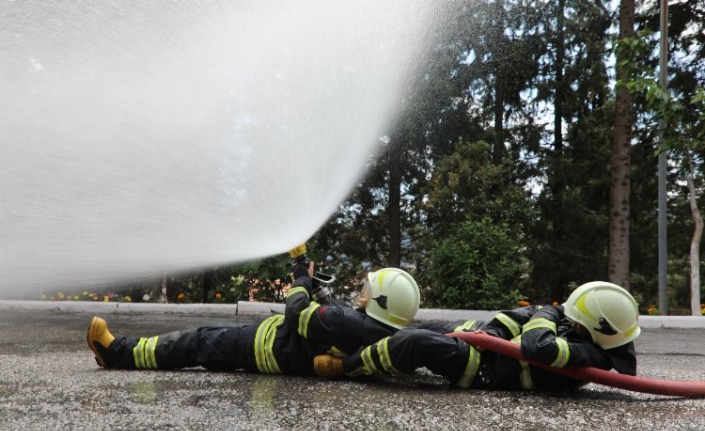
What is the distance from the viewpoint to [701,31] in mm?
15156

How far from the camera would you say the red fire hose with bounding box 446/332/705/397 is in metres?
3.74

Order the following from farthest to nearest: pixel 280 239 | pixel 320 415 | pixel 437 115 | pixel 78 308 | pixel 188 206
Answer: pixel 437 115 → pixel 78 308 → pixel 188 206 → pixel 280 239 → pixel 320 415

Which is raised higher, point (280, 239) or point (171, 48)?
point (171, 48)

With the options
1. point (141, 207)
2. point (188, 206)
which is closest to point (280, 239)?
point (188, 206)

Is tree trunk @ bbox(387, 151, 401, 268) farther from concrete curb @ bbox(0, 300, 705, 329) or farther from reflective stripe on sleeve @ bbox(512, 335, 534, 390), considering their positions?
reflective stripe on sleeve @ bbox(512, 335, 534, 390)

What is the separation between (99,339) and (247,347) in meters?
1.00

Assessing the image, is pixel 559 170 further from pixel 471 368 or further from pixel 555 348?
pixel 555 348

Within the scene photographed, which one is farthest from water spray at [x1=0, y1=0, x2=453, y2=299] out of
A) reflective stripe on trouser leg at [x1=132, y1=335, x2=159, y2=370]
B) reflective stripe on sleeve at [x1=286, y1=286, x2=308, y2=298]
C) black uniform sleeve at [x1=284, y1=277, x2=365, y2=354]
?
black uniform sleeve at [x1=284, y1=277, x2=365, y2=354]

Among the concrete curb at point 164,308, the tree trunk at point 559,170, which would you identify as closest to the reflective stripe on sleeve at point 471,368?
the concrete curb at point 164,308

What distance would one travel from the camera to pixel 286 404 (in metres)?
3.51

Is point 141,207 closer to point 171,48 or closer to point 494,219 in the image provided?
point 171,48

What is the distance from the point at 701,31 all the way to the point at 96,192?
14.5 m

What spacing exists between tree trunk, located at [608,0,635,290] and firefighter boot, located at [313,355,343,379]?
31.1 ft

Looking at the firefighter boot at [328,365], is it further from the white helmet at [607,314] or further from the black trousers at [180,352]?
the white helmet at [607,314]
